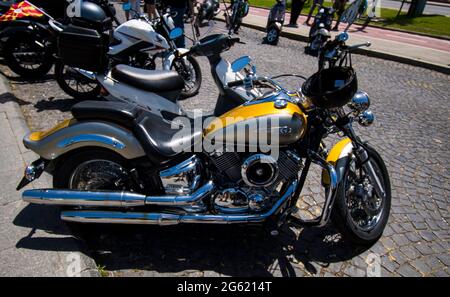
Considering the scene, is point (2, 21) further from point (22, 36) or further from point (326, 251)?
point (326, 251)

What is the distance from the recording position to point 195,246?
242 cm

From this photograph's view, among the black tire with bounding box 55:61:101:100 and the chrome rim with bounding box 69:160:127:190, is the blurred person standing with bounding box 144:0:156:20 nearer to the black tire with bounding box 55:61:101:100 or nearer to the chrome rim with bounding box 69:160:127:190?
the black tire with bounding box 55:61:101:100

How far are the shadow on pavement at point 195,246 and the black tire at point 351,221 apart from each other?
0.53 ft

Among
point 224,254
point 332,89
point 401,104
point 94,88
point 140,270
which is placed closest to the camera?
point 332,89

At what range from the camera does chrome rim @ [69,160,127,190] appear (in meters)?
2.23

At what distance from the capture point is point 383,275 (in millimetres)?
2309

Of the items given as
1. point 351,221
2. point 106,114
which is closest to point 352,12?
point 351,221

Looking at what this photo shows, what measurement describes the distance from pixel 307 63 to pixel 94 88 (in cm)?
500

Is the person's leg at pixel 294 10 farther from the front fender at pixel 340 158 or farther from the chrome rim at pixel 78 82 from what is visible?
the front fender at pixel 340 158

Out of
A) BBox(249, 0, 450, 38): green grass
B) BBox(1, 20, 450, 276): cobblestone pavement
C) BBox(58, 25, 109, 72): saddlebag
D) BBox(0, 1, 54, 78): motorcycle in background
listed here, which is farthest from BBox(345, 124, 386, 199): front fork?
BBox(249, 0, 450, 38): green grass

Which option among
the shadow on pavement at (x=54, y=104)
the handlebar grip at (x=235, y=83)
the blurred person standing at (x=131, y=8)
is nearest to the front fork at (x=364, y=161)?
the handlebar grip at (x=235, y=83)

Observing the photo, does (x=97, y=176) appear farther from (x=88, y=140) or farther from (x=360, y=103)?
(x=360, y=103)

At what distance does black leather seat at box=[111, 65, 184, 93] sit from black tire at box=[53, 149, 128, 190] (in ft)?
3.80
